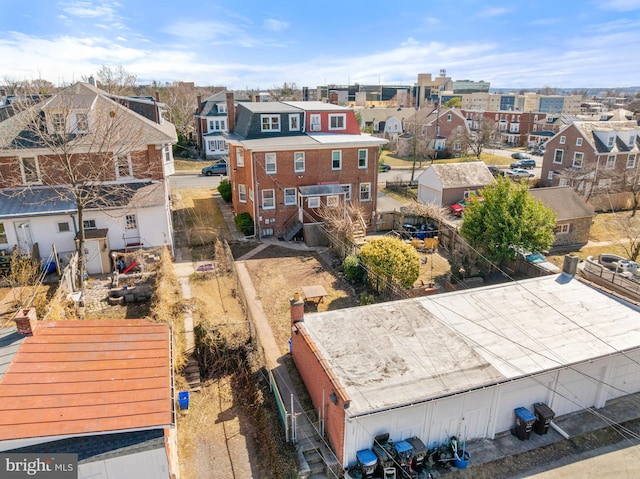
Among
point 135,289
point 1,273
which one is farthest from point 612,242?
point 1,273

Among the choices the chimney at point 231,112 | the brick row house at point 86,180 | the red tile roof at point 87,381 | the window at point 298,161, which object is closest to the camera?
the red tile roof at point 87,381

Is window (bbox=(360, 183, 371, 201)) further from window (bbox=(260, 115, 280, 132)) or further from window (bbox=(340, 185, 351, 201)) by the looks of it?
window (bbox=(260, 115, 280, 132))

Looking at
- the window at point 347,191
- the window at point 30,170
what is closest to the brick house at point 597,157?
the window at point 347,191

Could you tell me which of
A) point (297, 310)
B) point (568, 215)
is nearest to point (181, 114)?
point (568, 215)

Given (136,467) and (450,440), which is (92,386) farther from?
(450,440)

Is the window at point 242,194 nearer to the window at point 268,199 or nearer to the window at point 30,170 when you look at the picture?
the window at point 268,199

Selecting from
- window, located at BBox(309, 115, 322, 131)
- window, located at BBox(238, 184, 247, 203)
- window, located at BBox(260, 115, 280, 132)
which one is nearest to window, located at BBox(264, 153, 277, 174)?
window, located at BBox(260, 115, 280, 132)

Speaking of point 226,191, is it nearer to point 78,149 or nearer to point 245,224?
point 245,224
